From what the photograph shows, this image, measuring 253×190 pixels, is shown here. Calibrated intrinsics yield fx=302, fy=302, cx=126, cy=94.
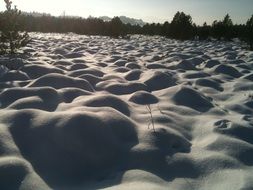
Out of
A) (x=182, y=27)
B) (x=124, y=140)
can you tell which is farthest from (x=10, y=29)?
(x=182, y=27)

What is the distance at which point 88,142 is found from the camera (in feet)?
6.72

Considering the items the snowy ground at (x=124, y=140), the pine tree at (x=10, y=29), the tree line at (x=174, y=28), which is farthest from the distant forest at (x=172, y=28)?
the snowy ground at (x=124, y=140)

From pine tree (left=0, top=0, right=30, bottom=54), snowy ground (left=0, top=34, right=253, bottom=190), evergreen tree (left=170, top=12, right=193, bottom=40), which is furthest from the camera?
evergreen tree (left=170, top=12, right=193, bottom=40)

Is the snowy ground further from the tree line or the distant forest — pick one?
the distant forest

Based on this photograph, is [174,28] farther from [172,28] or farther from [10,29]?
[10,29]

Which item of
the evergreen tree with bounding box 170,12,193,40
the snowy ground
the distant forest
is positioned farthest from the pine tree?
the evergreen tree with bounding box 170,12,193,40

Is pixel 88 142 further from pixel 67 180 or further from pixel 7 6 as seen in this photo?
pixel 7 6

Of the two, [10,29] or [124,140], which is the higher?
[10,29]

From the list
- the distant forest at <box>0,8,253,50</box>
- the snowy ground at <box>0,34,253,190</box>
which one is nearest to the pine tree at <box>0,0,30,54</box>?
the snowy ground at <box>0,34,253,190</box>

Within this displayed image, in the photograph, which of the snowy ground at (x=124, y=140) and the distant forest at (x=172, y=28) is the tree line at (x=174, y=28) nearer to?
the distant forest at (x=172, y=28)

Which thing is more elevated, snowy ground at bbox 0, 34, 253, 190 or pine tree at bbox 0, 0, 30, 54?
pine tree at bbox 0, 0, 30, 54

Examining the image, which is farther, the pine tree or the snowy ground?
the pine tree

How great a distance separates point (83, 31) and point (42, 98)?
20.4 meters

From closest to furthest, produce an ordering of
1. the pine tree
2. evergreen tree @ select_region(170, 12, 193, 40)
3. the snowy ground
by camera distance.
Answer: the snowy ground → the pine tree → evergreen tree @ select_region(170, 12, 193, 40)
